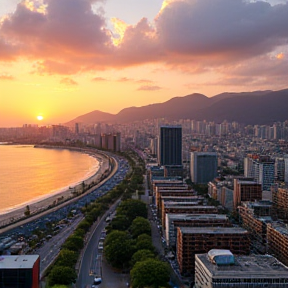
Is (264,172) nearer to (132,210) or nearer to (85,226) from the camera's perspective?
(132,210)

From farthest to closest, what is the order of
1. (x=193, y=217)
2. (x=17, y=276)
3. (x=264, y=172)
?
(x=264, y=172) → (x=193, y=217) → (x=17, y=276)

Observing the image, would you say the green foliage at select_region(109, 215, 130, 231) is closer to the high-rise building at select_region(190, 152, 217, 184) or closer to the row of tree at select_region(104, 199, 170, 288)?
the row of tree at select_region(104, 199, 170, 288)

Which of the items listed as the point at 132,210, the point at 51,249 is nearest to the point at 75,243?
the point at 51,249

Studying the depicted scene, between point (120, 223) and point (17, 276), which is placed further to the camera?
point (120, 223)

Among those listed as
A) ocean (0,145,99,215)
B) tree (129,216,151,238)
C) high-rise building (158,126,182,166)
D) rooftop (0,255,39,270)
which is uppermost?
high-rise building (158,126,182,166)

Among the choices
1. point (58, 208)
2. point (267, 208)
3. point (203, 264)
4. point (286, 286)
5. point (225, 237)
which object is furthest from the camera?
point (58, 208)

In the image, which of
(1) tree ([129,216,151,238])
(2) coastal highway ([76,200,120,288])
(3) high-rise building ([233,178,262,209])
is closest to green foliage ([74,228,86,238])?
(2) coastal highway ([76,200,120,288])

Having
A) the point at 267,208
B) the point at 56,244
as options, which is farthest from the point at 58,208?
the point at 267,208

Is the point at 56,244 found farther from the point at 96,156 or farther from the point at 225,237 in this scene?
the point at 96,156
